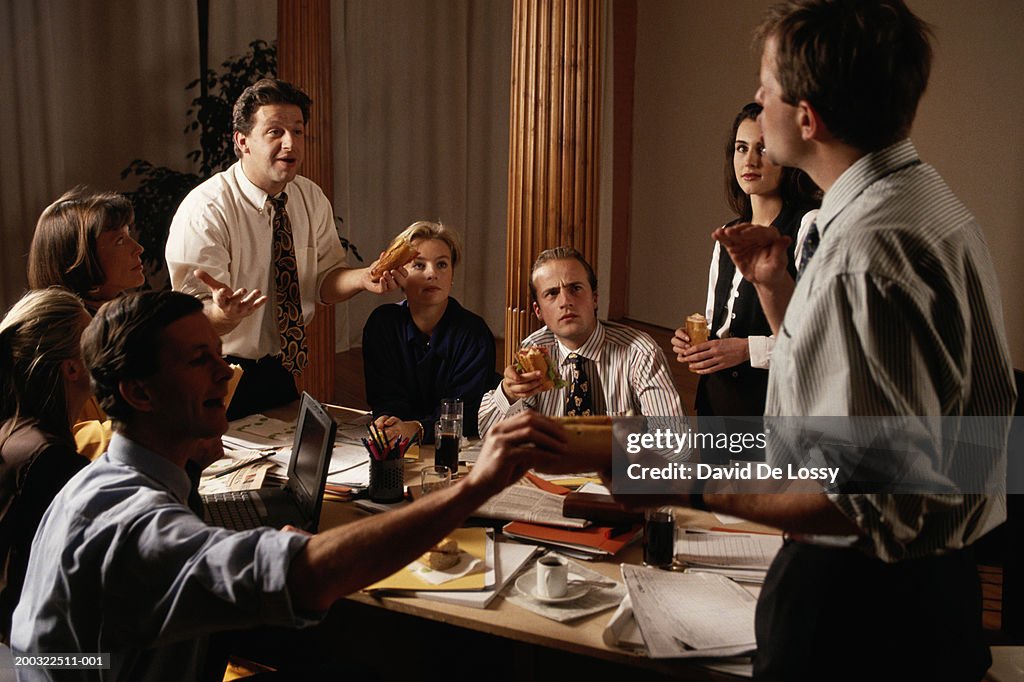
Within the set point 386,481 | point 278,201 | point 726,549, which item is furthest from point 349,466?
point 278,201

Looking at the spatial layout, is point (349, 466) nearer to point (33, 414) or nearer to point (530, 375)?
point (530, 375)

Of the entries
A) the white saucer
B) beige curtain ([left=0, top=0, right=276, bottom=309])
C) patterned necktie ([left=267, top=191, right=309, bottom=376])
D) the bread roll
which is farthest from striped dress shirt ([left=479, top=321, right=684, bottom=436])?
beige curtain ([left=0, top=0, right=276, bottom=309])

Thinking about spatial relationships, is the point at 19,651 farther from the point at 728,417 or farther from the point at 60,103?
the point at 60,103

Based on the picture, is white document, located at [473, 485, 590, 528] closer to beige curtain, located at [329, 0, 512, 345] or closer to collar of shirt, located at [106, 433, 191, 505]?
collar of shirt, located at [106, 433, 191, 505]

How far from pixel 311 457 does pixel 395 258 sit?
107cm

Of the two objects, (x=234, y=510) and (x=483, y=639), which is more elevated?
(x=234, y=510)

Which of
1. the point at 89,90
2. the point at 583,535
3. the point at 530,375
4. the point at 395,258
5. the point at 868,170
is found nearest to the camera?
the point at 868,170

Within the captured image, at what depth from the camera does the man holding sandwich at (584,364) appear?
2850 millimetres

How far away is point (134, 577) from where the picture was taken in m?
1.30

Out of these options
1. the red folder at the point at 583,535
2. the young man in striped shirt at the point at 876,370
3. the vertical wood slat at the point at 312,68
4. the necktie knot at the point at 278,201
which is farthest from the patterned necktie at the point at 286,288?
the young man in striped shirt at the point at 876,370

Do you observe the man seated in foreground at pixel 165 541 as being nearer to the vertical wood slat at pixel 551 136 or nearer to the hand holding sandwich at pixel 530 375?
the hand holding sandwich at pixel 530 375

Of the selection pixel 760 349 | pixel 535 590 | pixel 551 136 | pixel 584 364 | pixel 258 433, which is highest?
pixel 551 136

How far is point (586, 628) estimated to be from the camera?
5.51ft

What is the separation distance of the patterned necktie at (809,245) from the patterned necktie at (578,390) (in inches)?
59.5
